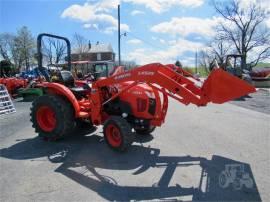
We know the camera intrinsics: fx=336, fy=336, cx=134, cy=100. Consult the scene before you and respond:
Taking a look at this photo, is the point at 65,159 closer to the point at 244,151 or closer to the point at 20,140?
the point at 20,140

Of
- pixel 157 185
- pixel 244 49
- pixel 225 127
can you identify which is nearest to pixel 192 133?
pixel 225 127

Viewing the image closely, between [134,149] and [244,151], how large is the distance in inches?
83.1

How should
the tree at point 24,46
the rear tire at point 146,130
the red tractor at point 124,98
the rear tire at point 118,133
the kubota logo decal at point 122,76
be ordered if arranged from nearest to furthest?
the red tractor at point 124,98, the rear tire at point 118,133, the kubota logo decal at point 122,76, the rear tire at point 146,130, the tree at point 24,46

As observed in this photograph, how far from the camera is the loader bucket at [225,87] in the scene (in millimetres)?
5410

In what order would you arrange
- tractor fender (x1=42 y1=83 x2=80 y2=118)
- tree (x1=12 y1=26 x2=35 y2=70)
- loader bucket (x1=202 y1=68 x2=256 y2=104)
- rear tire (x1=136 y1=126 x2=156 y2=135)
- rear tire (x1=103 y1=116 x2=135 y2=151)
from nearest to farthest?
1. loader bucket (x1=202 y1=68 x2=256 y2=104)
2. rear tire (x1=103 y1=116 x2=135 y2=151)
3. tractor fender (x1=42 y1=83 x2=80 y2=118)
4. rear tire (x1=136 y1=126 x2=156 y2=135)
5. tree (x1=12 y1=26 x2=35 y2=70)

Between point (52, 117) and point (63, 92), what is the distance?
78 centimetres

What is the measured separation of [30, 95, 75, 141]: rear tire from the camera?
23.2ft

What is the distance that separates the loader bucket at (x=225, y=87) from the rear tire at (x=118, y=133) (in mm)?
1643

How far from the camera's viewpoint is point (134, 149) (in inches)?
260

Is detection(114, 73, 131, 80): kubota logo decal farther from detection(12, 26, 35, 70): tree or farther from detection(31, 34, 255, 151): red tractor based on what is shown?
detection(12, 26, 35, 70): tree

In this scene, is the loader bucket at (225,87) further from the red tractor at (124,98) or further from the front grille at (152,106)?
the front grille at (152,106)

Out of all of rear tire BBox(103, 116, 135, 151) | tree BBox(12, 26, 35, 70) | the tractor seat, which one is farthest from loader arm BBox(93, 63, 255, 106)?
tree BBox(12, 26, 35, 70)

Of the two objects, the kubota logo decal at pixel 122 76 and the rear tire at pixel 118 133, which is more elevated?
the kubota logo decal at pixel 122 76

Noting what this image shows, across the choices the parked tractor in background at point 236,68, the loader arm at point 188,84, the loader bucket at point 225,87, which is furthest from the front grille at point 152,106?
the parked tractor in background at point 236,68
